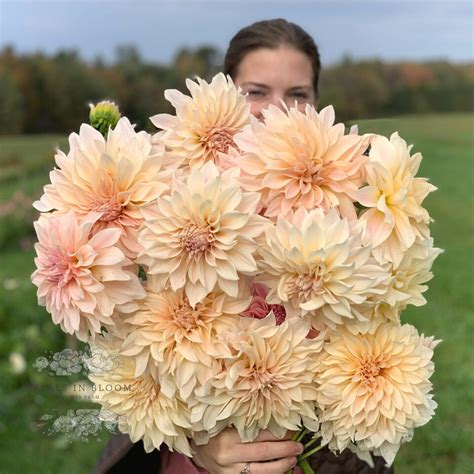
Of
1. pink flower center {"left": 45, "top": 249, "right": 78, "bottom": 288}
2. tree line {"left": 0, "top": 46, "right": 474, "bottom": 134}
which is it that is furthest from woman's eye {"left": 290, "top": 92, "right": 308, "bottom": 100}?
tree line {"left": 0, "top": 46, "right": 474, "bottom": 134}

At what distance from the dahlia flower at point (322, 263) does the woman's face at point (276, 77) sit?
2.71 feet

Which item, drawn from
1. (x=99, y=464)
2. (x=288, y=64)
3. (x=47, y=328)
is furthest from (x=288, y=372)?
(x=47, y=328)

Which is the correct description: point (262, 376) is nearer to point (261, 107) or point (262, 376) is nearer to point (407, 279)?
point (407, 279)

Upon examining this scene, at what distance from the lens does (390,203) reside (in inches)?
33.2

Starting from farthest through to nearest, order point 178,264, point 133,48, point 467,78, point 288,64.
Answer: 1. point 467,78
2. point 133,48
3. point 288,64
4. point 178,264

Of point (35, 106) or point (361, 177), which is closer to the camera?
point (361, 177)

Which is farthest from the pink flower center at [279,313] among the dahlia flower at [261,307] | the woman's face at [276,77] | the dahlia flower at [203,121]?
the woman's face at [276,77]

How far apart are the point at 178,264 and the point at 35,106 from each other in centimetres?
719

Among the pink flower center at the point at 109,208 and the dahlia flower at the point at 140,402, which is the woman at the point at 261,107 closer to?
the dahlia flower at the point at 140,402

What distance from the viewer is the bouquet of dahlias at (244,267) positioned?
31.7 inches

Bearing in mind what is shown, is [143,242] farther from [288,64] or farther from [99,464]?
[288,64]

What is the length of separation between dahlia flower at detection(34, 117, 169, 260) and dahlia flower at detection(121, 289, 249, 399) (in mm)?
77

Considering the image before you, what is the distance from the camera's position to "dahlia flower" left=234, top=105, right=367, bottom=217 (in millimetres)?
831

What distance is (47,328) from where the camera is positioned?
3.44 metres
